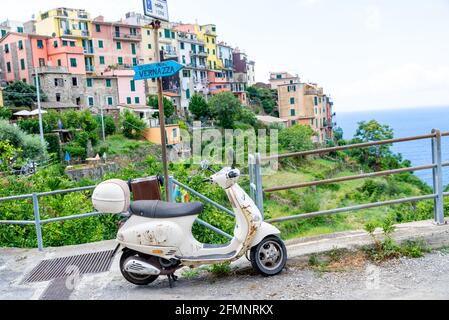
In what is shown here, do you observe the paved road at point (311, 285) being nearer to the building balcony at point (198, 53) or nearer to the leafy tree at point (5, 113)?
the leafy tree at point (5, 113)

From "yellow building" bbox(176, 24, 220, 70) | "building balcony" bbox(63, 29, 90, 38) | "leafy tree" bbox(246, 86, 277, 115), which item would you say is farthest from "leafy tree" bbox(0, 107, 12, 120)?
"leafy tree" bbox(246, 86, 277, 115)

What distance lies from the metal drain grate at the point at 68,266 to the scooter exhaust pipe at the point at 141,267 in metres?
0.58

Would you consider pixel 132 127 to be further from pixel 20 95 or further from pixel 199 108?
pixel 199 108

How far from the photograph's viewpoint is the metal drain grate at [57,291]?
4730 mm

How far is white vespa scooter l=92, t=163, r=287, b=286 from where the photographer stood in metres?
4.67

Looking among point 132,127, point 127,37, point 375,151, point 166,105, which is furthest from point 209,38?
point 375,151

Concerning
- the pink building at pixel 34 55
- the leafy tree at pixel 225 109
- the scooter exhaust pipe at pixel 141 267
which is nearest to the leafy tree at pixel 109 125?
the pink building at pixel 34 55

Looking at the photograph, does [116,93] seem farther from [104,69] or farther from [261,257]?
[261,257]

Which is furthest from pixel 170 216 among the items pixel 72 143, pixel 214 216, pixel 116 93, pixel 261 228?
pixel 116 93

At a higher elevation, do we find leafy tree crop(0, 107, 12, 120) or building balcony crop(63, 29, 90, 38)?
building balcony crop(63, 29, 90, 38)

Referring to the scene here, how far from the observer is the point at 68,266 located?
5.78 metres

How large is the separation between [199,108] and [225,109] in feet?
9.75

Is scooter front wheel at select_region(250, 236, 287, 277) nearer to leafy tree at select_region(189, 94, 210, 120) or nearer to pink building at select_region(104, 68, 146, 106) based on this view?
pink building at select_region(104, 68, 146, 106)

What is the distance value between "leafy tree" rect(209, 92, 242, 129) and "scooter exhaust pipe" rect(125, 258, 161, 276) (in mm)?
47723
